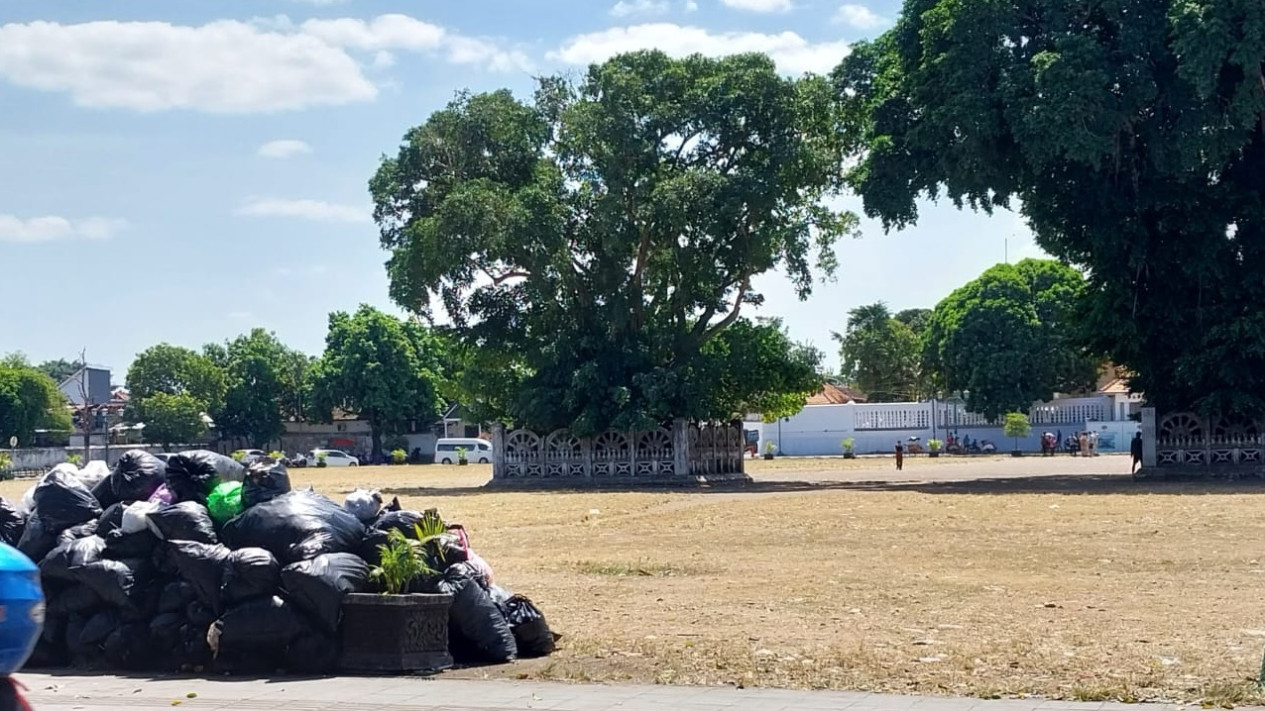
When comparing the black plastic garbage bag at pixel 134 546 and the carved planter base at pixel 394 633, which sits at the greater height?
the black plastic garbage bag at pixel 134 546

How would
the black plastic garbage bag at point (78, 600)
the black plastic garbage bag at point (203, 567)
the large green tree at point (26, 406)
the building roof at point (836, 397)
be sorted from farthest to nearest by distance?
the building roof at point (836, 397) → the large green tree at point (26, 406) → the black plastic garbage bag at point (78, 600) → the black plastic garbage bag at point (203, 567)

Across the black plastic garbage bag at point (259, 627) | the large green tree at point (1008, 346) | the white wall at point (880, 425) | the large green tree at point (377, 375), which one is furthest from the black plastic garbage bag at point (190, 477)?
the large green tree at point (377, 375)

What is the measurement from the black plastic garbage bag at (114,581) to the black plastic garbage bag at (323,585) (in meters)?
1.32

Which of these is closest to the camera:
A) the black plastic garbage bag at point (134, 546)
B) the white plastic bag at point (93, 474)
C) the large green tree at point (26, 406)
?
the black plastic garbage bag at point (134, 546)

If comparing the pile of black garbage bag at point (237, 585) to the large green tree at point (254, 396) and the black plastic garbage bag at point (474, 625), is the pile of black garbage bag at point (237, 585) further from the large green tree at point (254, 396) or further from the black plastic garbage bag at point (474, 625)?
the large green tree at point (254, 396)

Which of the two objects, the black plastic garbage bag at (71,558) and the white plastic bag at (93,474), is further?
the white plastic bag at (93,474)

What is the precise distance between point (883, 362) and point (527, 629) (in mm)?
90155

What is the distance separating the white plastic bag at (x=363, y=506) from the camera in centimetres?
1127

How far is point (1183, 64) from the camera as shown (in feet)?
104

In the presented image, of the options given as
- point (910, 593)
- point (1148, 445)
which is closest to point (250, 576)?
point (910, 593)

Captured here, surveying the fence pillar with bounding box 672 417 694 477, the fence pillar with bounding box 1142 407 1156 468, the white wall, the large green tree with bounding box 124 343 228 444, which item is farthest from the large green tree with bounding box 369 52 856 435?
the large green tree with bounding box 124 343 228 444

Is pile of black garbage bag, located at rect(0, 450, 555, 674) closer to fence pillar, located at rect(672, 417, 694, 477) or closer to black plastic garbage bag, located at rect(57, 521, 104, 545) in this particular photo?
black plastic garbage bag, located at rect(57, 521, 104, 545)

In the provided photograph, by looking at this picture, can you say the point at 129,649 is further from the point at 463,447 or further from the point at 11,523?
the point at 463,447

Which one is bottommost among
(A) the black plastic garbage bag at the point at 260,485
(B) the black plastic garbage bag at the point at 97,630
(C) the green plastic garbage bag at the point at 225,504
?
(B) the black plastic garbage bag at the point at 97,630
